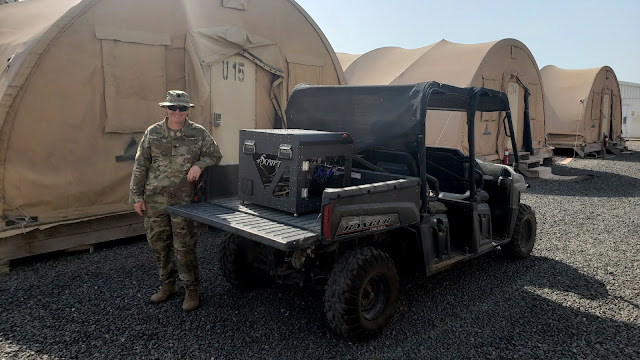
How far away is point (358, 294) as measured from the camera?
350 centimetres

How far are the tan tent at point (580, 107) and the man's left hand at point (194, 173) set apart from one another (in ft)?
54.1

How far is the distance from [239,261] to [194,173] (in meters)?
0.93

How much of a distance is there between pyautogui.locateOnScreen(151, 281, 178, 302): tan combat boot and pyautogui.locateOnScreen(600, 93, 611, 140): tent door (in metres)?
19.0

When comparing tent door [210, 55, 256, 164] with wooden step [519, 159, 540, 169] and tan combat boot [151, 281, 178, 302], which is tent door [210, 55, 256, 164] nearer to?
tan combat boot [151, 281, 178, 302]

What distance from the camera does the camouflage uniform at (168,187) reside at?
4.17 metres

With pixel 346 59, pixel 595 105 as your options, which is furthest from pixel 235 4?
pixel 595 105

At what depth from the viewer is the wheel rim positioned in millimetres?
3736

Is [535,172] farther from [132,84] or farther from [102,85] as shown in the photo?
[102,85]

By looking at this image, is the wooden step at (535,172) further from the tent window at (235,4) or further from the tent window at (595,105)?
the tent window at (235,4)

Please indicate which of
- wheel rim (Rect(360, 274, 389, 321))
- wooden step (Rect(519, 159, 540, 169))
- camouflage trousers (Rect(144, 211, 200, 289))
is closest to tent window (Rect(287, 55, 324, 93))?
camouflage trousers (Rect(144, 211, 200, 289))

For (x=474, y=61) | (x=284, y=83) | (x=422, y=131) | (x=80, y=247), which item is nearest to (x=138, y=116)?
(x=80, y=247)

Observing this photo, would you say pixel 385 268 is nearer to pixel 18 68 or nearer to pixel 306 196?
pixel 306 196

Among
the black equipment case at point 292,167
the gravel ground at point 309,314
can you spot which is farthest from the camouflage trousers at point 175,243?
the black equipment case at point 292,167

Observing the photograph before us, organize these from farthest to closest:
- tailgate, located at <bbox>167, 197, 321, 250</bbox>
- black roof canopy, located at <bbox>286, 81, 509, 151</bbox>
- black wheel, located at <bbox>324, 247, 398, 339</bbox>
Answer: black roof canopy, located at <bbox>286, 81, 509, 151</bbox> → black wheel, located at <bbox>324, 247, 398, 339</bbox> → tailgate, located at <bbox>167, 197, 321, 250</bbox>
